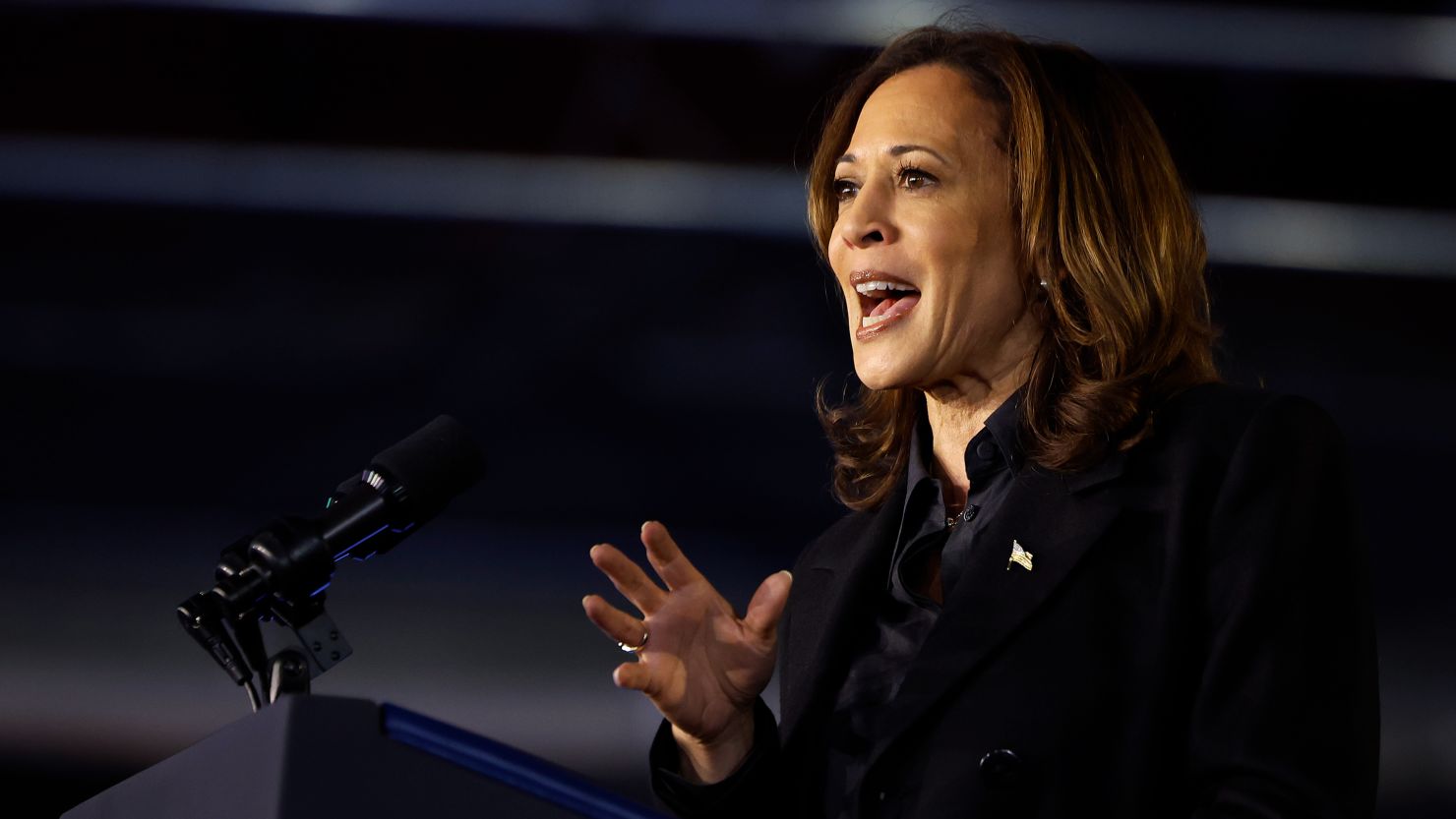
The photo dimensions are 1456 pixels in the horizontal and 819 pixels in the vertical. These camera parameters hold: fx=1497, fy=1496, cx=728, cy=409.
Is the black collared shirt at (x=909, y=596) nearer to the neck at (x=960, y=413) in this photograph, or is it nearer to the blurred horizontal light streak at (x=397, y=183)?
the neck at (x=960, y=413)

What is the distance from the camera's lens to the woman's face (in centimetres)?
165

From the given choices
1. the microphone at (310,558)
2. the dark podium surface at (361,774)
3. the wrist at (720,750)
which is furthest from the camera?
the wrist at (720,750)

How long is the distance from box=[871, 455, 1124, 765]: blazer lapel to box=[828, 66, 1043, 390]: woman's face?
0.23 metres

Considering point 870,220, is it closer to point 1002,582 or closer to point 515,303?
point 1002,582

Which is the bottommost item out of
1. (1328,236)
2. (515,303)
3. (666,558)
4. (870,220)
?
(1328,236)

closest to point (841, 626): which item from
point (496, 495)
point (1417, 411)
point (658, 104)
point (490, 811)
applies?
point (490, 811)

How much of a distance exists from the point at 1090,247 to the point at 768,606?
22.4 inches

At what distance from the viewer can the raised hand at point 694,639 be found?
4.41 feet

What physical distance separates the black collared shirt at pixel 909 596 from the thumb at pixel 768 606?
6.9 inches

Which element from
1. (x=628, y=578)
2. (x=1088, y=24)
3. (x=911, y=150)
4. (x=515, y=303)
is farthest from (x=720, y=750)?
(x=1088, y=24)

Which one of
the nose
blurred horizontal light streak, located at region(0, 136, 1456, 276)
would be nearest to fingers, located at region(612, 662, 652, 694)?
the nose

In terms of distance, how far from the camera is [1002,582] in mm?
1432

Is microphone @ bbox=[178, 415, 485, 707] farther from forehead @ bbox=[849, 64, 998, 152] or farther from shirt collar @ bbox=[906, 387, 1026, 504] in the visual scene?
forehead @ bbox=[849, 64, 998, 152]

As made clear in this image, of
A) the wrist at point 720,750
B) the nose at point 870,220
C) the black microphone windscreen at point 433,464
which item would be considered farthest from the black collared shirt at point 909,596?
the black microphone windscreen at point 433,464
